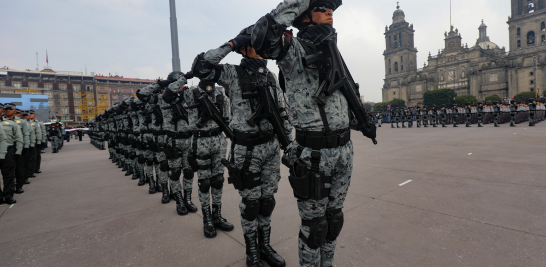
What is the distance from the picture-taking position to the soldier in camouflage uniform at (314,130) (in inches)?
69.2

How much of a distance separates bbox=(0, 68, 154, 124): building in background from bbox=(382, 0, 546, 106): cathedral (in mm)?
94579

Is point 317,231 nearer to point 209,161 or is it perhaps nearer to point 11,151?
point 209,161

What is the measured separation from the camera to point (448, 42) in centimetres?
8312

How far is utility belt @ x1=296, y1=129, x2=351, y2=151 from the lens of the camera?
71.1 inches

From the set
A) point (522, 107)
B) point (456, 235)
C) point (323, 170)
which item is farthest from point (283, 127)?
point (522, 107)

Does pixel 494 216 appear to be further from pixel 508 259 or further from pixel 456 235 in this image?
pixel 508 259

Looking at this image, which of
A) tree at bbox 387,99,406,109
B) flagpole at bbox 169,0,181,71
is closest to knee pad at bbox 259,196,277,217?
flagpole at bbox 169,0,181,71

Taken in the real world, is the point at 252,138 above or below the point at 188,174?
above

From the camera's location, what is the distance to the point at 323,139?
5.92 ft

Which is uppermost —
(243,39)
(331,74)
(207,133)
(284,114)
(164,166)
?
(243,39)

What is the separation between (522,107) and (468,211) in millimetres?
22805

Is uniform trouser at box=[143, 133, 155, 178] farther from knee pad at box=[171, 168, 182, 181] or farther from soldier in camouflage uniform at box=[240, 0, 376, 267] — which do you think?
soldier in camouflage uniform at box=[240, 0, 376, 267]

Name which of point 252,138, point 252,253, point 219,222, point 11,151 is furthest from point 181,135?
point 11,151

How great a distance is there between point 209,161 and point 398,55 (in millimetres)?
102316
